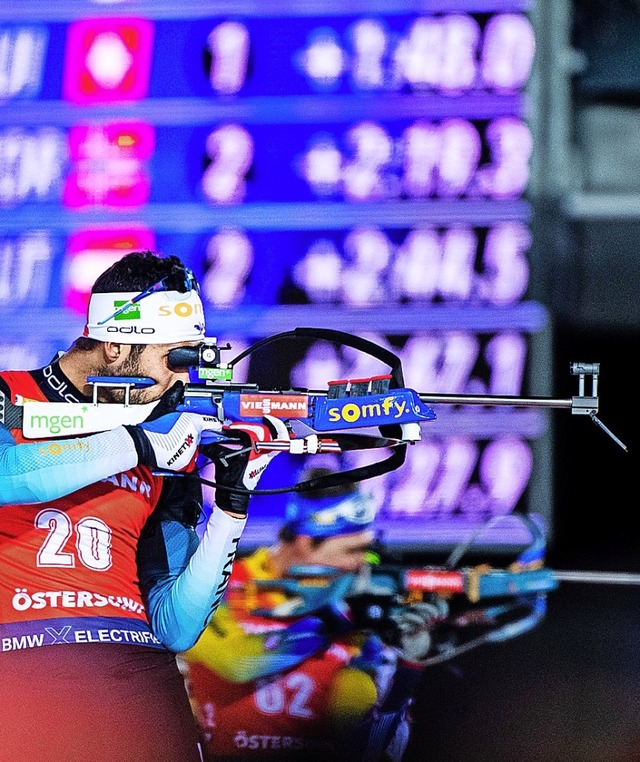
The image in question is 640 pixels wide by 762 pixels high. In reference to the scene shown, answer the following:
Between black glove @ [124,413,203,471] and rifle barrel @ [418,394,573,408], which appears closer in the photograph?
black glove @ [124,413,203,471]

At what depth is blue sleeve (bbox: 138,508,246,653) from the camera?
2180 millimetres

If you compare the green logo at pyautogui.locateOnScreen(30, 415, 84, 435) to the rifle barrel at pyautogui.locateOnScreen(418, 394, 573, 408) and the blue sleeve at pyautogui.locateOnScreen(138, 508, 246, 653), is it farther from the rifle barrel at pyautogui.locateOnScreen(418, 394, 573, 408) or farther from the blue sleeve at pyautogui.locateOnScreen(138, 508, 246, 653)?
the rifle barrel at pyautogui.locateOnScreen(418, 394, 573, 408)

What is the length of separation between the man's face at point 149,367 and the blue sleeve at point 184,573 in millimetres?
254

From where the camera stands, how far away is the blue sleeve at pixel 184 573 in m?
2.18

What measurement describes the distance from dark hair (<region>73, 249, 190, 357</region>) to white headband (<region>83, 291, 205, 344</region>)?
0.01 metres

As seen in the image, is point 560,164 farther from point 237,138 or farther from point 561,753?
point 561,753

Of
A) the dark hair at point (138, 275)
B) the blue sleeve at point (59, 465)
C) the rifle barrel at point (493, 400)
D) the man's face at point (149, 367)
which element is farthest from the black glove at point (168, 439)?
the rifle barrel at point (493, 400)

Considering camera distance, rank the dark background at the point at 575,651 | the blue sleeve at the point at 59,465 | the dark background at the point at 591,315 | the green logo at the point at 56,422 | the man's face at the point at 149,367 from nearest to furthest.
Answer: the blue sleeve at the point at 59,465 → the green logo at the point at 56,422 → the man's face at the point at 149,367 → the dark background at the point at 575,651 → the dark background at the point at 591,315

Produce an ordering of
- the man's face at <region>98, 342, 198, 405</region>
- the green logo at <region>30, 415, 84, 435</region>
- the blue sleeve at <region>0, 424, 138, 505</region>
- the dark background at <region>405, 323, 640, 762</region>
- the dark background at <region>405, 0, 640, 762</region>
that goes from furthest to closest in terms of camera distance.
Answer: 1. the dark background at <region>405, 0, 640, 762</region>
2. the dark background at <region>405, 323, 640, 762</region>
3. the man's face at <region>98, 342, 198, 405</region>
4. the green logo at <region>30, 415, 84, 435</region>
5. the blue sleeve at <region>0, 424, 138, 505</region>

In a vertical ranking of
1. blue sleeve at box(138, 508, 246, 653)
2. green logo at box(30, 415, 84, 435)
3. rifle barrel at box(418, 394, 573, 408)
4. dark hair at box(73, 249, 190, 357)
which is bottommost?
blue sleeve at box(138, 508, 246, 653)

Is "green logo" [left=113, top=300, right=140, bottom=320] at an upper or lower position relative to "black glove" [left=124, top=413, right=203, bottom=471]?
upper

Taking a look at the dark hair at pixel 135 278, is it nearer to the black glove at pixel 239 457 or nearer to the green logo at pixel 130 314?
the green logo at pixel 130 314

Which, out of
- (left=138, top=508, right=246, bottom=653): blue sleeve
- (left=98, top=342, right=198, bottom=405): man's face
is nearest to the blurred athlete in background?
(left=138, top=508, right=246, bottom=653): blue sleeve

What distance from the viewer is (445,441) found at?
400 cm
